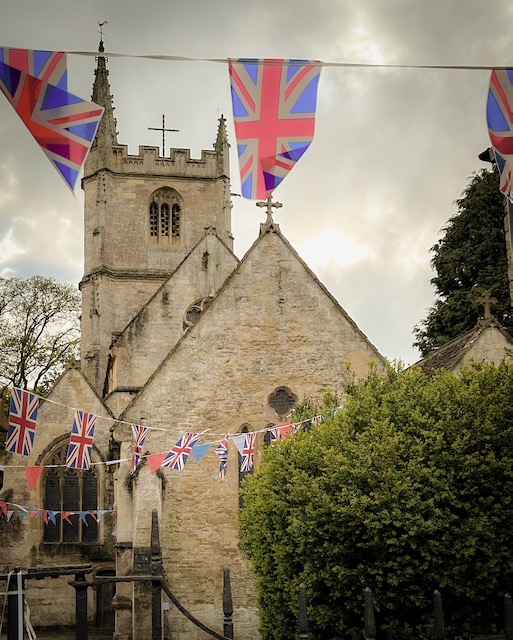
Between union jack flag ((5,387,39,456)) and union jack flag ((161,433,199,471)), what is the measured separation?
310 cm

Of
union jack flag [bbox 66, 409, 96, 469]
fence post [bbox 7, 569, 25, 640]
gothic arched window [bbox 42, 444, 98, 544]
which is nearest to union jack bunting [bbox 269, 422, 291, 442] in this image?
union jack flag [bbox 66, 409, 96, 469]

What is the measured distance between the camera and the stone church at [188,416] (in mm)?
19781

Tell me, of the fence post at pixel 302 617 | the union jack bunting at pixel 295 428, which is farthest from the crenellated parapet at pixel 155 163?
the fence post at pixel 302 617

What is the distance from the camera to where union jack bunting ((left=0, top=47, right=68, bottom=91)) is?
9141 millimetres

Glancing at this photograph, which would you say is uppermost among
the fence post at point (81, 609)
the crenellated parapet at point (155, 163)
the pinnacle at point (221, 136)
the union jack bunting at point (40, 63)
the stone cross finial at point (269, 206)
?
the pinnacle at point (221, 136)

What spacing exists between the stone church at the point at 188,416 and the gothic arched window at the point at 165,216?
10.3m

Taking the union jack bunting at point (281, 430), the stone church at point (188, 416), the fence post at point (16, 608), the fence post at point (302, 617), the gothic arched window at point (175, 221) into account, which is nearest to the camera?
the fence post at point (16, 608)

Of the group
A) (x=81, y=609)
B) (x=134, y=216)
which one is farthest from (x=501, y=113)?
(x=134, y=216)

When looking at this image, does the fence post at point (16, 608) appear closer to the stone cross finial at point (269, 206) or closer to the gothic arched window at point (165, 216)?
the stone cross finial at point (269, 206)

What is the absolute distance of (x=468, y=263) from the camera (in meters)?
32.0

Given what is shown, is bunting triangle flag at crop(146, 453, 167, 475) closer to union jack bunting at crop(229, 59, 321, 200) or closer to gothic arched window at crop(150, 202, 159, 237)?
union jack bunting at crop(229, 59, 321, 200)

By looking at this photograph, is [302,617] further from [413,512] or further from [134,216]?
[134,216]

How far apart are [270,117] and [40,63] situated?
8.36ft

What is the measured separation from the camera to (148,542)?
62.3 ft
